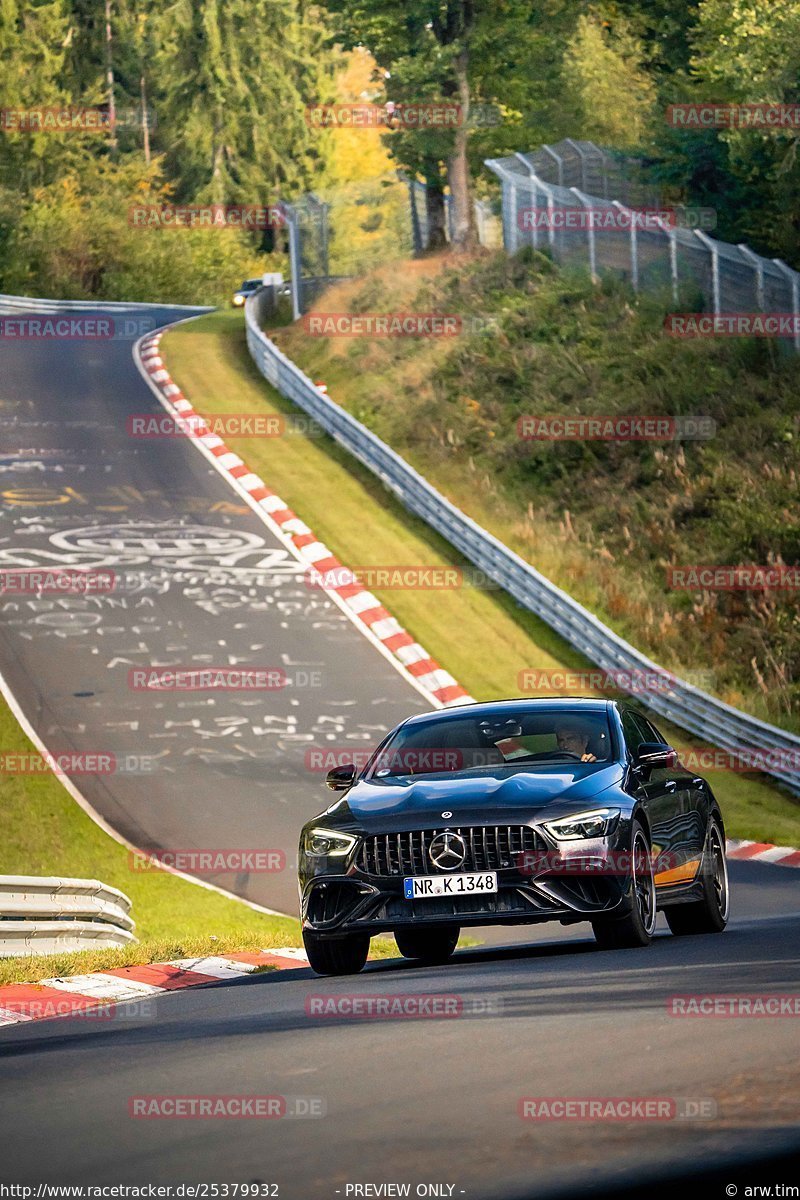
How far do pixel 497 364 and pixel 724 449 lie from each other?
7571mm

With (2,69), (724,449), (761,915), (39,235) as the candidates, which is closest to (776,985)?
(761,915)

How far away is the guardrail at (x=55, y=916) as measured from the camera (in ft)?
42.6

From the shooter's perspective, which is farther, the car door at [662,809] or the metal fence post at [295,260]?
the metal fence post at [295,260]

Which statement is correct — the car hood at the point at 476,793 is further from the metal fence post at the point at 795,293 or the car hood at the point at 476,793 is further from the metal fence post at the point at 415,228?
the metal fence post at the point at 415,228

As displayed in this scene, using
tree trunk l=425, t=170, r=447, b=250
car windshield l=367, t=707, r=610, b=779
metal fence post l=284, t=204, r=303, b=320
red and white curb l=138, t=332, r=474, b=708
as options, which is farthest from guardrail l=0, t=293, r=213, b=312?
car windshield l=367, t=707, r=610, b=779

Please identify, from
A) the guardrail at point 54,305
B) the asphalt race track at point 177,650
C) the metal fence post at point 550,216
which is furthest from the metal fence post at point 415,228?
the asphalt race track at point 177,650

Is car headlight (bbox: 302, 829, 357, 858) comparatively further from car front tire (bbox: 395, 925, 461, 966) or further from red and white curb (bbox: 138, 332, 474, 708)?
red and white curb (bbox: 138, 332, 474, 708)

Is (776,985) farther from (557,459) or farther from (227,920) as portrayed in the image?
(557,459)

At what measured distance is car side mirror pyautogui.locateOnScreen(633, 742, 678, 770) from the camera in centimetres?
1119

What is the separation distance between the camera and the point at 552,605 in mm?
27547

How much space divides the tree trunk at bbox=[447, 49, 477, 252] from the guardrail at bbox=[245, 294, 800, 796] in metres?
10.8

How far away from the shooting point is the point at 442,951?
1218 cm

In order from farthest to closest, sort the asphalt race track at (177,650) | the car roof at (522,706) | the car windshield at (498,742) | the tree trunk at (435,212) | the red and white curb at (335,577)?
the tree trunk at (435,212), the red and white curb at (335,577), the asphalt race track at (177,650), the car roof at (522,706), the car windshield at (498,742)

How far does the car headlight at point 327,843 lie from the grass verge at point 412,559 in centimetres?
1054
